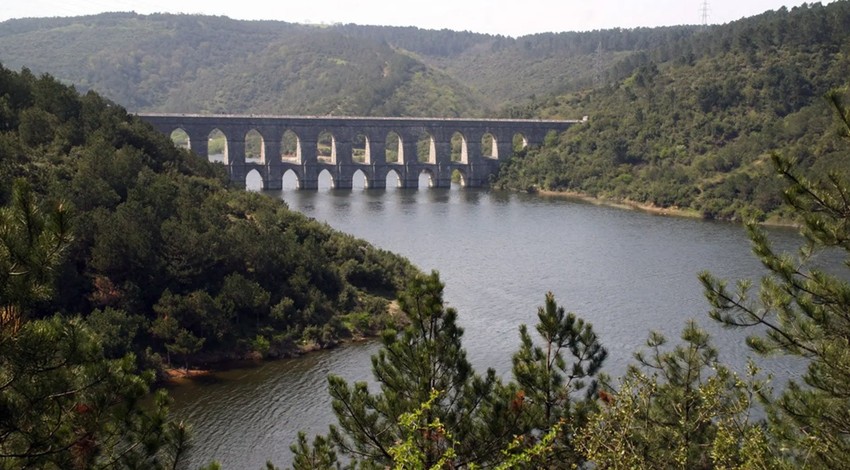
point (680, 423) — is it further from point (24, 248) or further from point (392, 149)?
point (392, 149)

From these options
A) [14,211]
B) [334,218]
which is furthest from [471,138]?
[14,211]

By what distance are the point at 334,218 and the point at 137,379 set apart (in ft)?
179

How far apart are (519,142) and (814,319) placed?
297ft

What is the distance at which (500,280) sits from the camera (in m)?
43.8

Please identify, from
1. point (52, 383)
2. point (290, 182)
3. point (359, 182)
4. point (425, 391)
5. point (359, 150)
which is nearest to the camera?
point (52, 383)

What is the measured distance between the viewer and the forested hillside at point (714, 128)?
67.2m

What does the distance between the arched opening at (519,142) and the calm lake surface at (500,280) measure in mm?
15508

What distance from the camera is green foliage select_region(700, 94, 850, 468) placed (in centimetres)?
1041

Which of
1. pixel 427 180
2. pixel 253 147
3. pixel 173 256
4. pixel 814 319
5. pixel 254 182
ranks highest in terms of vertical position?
pixel 814 319

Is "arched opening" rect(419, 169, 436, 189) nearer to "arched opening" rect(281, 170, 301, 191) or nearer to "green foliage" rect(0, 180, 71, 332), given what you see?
"arched opening" rect(281, 170, 301, 191)

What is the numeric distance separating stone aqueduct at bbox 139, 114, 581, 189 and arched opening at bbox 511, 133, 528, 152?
0.28m

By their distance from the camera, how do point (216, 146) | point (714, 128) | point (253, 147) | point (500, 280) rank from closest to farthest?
point (500, 280) → point (714, 128) → point (253, 147) → point (216, 146)

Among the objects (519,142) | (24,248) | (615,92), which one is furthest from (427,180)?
(24,248)

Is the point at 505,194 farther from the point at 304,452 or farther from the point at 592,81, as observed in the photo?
the point at 304,452
